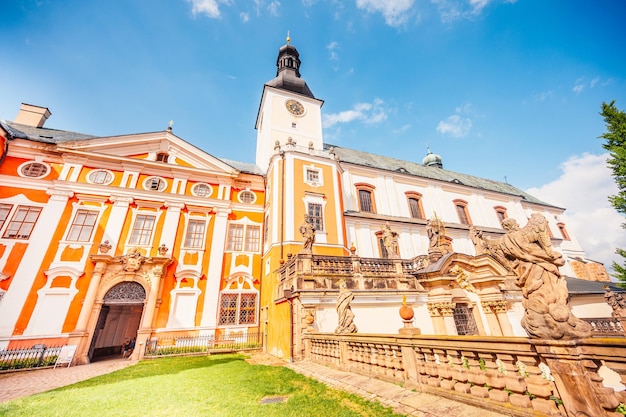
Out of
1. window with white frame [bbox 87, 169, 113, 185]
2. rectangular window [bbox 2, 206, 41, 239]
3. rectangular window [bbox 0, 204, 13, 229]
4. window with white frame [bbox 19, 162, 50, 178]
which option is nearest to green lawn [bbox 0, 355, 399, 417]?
rectangular window [bbox 2, 206, 41, 239]

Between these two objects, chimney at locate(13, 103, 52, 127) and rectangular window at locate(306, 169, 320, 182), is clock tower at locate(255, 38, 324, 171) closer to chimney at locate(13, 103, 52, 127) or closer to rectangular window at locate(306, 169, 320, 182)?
rectangular window at locate(306, 169, 320, 182)

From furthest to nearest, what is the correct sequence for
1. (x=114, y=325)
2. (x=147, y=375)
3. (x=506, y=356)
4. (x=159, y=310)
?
1. (x=114, y=325)
2. (x=159, y=310)
3. (x=147, y=375)
4. (x=506, y=356)

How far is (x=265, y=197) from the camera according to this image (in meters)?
20.4

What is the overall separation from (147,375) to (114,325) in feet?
52.4

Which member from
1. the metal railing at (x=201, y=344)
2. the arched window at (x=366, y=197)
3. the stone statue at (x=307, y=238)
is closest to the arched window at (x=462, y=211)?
the arched window at (x=366, y=197)

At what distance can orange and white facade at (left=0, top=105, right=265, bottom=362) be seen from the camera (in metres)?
13.8

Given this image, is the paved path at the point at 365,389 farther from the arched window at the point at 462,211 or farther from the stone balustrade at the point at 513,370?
the arched window at the point at 462,211

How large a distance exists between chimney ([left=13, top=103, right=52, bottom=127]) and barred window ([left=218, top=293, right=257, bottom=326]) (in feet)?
69.8

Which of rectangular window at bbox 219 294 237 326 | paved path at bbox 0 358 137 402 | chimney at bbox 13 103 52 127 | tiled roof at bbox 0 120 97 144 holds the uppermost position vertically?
chimney at bbox 13 103 52 127

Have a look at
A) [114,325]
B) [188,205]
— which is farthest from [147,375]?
[114,325]

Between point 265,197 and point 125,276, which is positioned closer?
point 125,276

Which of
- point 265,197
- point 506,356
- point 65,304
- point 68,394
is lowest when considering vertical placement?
point 68,394

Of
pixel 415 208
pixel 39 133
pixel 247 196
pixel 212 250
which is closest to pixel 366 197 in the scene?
pixel 415 208

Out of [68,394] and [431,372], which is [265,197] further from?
[431,372]
